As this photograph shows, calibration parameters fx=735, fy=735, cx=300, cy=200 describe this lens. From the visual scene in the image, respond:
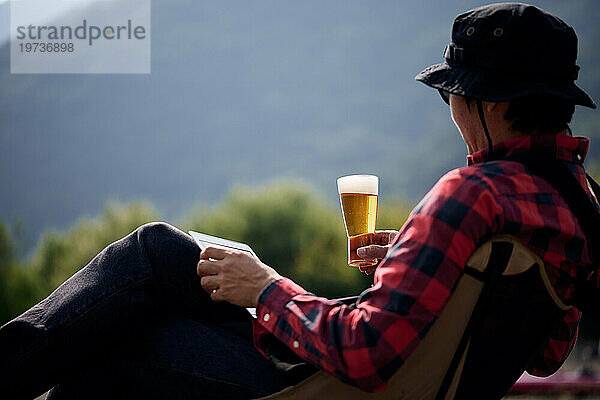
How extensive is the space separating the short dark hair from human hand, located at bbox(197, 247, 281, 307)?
0.61m

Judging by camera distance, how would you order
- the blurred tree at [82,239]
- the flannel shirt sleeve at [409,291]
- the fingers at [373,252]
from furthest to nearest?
1. the blurred tree at [82,239]
2. the fingers at [373,252]
3. the flannel shirt sleeve at [409,291]

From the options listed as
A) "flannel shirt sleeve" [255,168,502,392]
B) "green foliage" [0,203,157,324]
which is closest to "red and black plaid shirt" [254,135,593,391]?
"flannel shirt sleeve" [255,168,502,392]

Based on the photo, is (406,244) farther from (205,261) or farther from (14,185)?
(14,185)

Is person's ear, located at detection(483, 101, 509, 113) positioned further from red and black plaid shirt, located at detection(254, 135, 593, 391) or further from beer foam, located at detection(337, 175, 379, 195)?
beer foam, located at detection(337, 175, 379, 195)

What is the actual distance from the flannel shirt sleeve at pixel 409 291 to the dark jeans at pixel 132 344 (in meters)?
0.25

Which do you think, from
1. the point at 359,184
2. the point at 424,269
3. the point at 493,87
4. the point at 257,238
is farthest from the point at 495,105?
the point at 257,238

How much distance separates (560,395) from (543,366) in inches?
163

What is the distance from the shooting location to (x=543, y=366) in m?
1.95

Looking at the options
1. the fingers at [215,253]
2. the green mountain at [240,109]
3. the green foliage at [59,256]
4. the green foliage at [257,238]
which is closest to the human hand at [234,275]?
the fingers at [215,253]

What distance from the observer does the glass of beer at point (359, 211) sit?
204 centimetres

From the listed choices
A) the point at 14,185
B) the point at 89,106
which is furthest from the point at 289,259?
the point at 89,106

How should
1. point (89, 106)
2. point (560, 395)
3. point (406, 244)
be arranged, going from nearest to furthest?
1. point (406, 244)
2. point (560, 395)
3. point (89, 106)

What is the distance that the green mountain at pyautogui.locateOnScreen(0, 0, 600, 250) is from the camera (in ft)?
150

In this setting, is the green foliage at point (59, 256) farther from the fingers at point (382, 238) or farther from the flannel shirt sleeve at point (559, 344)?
the flannel shirt sleeve at point (559, 344)
